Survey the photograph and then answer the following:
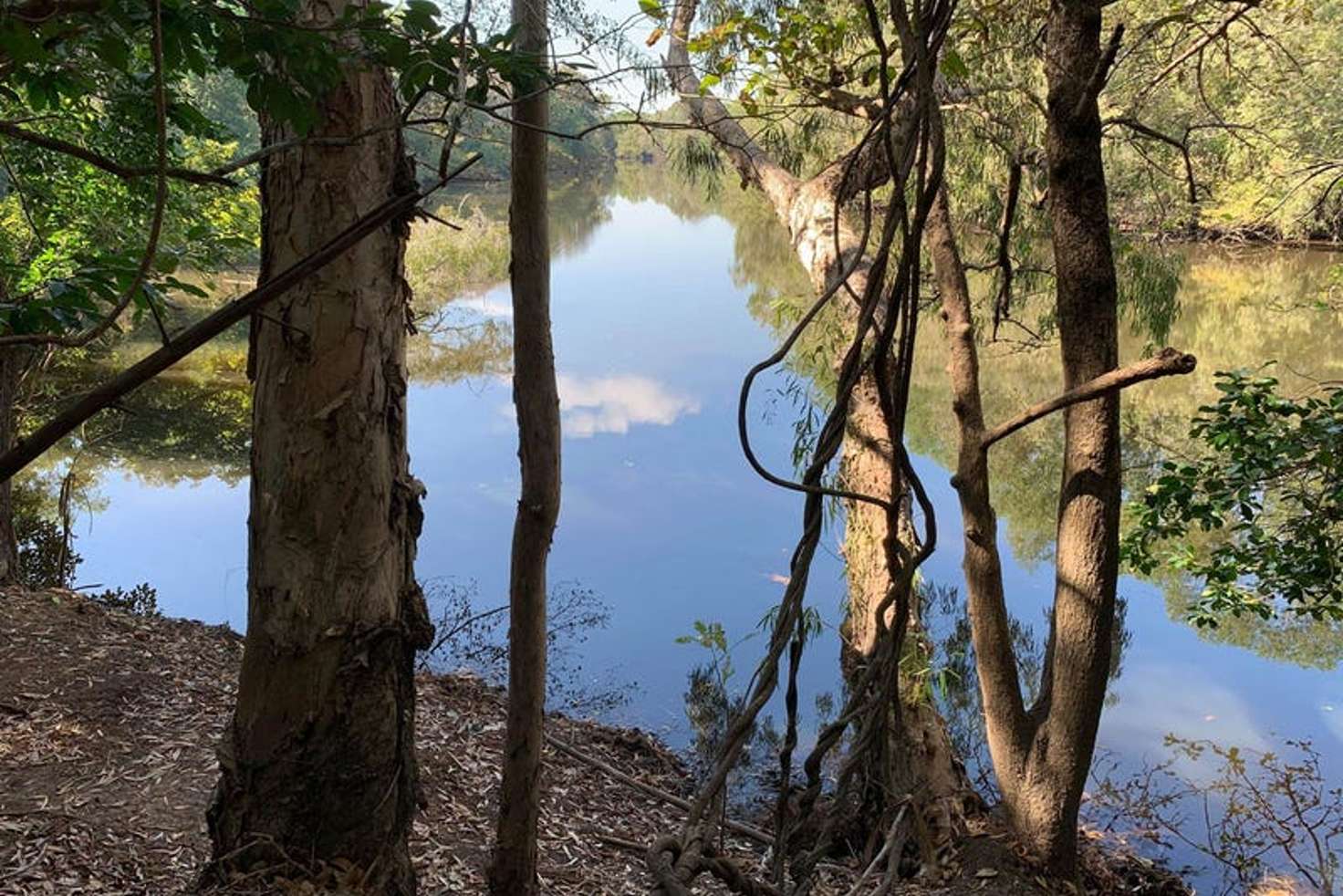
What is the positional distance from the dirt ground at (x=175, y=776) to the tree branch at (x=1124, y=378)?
104 cm

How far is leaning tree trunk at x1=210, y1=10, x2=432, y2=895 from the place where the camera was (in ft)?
5.32

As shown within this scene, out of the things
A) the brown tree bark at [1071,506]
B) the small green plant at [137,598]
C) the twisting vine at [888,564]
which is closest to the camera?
the twisting vine at [888,564]

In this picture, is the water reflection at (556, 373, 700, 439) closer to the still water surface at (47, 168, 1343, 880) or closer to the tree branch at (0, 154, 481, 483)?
the still water surface at (47, 168, 1343, 880)

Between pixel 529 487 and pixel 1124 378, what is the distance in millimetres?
1179

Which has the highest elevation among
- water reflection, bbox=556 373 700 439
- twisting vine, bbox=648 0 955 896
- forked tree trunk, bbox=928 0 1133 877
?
water reflection, bbox=556 373 700 439

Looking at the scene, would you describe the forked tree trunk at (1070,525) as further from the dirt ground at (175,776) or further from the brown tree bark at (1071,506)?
the dirt ground at (175,776)

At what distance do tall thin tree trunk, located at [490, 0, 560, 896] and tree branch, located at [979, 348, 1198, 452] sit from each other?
3.41 feet

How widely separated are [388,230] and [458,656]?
3.76m

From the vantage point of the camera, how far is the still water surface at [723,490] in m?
5.13

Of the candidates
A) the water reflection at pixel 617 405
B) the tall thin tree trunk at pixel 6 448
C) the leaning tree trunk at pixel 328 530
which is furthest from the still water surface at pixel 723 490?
the leaning tree trunk at pixel 328 530

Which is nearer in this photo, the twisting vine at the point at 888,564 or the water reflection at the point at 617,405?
the twisting vine at the point at 888,564

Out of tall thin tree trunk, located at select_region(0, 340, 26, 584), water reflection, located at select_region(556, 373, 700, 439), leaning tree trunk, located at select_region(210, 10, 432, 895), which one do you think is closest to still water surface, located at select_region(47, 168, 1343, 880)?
water reflection, located at select_region(556, 373, 700, 439)

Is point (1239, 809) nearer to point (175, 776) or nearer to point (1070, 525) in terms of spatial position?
point (1070, 525)

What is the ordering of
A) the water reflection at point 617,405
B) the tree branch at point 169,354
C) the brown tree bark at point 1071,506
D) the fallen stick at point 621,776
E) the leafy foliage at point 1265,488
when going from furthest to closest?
the water reflection at point 617,405, the fallen stick at point 621,776, the leafy foliage at point 1265,488, the brown tree bark at point 1071,506, the tree branch at point 169,354
